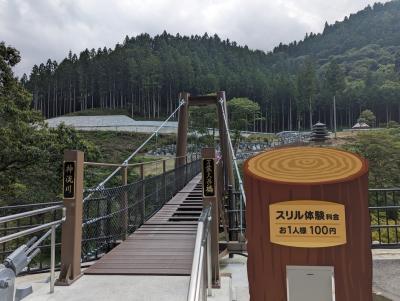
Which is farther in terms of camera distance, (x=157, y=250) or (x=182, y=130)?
(x=182, y=130)

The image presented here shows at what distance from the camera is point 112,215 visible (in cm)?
503

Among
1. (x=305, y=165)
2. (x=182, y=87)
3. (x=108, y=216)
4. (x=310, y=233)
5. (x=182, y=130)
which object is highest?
(x=182, y=87)

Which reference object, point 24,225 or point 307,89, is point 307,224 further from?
point 307,89

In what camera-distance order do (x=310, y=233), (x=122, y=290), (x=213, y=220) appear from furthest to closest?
(x=213, y=220) < (x=122, y=290) < (x=310, y=233)

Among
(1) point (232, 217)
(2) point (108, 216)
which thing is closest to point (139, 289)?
(2) point (108, 216)

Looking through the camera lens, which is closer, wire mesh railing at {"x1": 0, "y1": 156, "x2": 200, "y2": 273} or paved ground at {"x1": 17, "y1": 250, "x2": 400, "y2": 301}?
paved ground at {"x1": 17, "y1": 250, "x2": 400, "y2": 301}

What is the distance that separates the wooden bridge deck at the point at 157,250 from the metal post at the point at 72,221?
0.32 metres

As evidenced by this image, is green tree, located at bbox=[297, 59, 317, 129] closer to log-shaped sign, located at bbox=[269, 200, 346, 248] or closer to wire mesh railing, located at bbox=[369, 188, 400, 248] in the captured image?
wire mesh railing, located at bbox=[369, 188, 400, 248]

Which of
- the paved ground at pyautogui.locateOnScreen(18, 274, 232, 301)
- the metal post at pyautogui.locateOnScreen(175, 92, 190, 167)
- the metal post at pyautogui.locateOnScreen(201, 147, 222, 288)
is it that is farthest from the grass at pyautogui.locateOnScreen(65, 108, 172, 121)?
the paved ground at pyautogui.locateOnScreen(18, 274, 232, 301)

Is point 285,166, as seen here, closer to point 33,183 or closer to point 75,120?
point 33,183

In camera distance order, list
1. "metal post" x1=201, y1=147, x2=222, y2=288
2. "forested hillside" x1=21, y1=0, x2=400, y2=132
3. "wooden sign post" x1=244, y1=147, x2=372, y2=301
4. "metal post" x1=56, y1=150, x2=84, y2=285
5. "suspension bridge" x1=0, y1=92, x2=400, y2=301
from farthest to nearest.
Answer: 1. "forested hillside" x1=21, y1=0, x2=400, y2=132
2. "metal post" x1=201, y1=147, x2=222, y2=288
3. "metal post" x1=56, y1=150, x2=84, y2=285
4. "suspension bridge" x1=0, y1=92, x2=400, y2=301
5. "wooden sign post" x1=244, y1=147, x2=372, y2=301

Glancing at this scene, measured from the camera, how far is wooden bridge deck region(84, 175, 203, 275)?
3953 millimetres

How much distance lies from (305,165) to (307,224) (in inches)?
11.2

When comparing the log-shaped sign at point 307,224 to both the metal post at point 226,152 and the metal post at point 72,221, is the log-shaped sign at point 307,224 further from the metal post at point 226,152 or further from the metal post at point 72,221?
the metal post at point 226,152
